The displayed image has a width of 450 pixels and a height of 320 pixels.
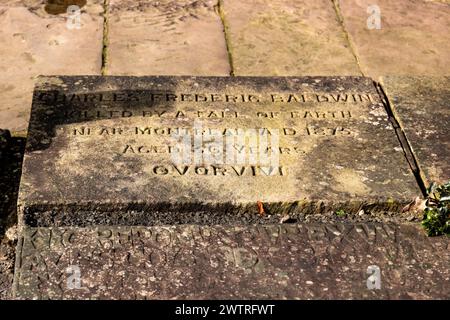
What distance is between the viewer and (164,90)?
3824 millimetres

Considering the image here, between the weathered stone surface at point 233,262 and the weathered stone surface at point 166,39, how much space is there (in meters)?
1.53

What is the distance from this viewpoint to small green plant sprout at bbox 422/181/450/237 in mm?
3102

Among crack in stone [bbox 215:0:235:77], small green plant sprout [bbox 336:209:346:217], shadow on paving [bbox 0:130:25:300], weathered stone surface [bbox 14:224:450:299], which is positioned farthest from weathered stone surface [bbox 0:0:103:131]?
small green plant sprout [bbox 336:209:346:217]

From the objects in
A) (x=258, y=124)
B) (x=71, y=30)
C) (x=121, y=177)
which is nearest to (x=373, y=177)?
(x=258, y=124)

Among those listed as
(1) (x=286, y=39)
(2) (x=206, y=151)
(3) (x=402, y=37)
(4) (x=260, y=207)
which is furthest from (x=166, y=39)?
(4) (x=260, y=207)

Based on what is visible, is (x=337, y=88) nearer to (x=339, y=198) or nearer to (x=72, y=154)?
(x=339, y=198)

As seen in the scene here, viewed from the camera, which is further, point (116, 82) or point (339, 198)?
point (116, 82)

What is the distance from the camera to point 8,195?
3.52m

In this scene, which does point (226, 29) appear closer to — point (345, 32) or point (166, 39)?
point (166, 39)

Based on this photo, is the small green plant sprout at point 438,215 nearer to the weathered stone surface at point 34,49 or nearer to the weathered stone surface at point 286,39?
the weathered stone surface at point 286,39

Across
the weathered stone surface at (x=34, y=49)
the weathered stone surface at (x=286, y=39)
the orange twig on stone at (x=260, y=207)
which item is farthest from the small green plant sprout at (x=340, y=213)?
the weathered stone surface at (x=34, y=49)

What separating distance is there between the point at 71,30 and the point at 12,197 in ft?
4.96
